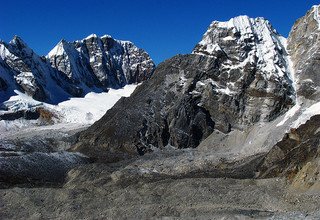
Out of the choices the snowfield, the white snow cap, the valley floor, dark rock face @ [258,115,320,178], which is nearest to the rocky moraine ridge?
the valley floor

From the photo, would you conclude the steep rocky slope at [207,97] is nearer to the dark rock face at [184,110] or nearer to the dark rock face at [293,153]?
the dark rock face at [184,110]

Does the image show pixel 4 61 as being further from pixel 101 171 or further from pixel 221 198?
pixel 221 198

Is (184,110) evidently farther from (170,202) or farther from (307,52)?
(170,202)

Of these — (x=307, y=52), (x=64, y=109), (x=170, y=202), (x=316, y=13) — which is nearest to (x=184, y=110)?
(x=307, y=52)

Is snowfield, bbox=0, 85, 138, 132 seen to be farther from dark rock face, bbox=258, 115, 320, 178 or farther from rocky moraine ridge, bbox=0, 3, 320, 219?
dark rock face, bbox=258, 115, 320, 178

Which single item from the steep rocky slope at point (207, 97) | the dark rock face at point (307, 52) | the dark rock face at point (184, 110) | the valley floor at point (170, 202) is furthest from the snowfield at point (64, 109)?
the valley floor at point (170, 202)
